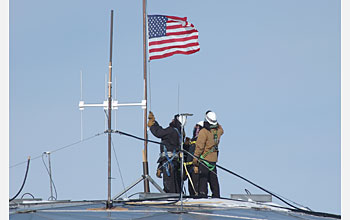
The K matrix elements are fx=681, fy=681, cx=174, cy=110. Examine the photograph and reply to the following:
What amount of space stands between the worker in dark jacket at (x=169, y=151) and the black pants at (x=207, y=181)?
3.53 ft

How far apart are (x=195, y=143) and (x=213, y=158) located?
0.88 metres

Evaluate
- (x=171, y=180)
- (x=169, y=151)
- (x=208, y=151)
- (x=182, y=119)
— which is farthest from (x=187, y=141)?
(x=182, y=119)

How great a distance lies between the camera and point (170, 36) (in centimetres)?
1973

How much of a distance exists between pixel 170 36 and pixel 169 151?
438cm

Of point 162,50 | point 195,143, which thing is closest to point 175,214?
point 195,143

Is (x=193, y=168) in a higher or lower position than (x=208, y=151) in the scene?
lower

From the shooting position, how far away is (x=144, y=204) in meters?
13.2

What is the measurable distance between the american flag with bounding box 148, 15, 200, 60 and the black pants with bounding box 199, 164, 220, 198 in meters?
4.62

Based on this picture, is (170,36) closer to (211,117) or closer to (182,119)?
(211,117)

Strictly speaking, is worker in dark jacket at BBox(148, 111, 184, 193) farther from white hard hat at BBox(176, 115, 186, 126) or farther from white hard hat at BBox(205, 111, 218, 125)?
white hard hat at BBox(205, 111, 218, 125)

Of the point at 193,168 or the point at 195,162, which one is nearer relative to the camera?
the point at 195,162

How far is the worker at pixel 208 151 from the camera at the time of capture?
51.0 ft

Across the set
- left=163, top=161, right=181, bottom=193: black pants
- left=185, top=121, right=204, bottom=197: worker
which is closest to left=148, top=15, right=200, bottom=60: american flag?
left=185, top=121, right=204, bottom=197: worker
